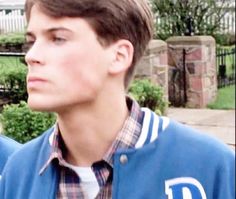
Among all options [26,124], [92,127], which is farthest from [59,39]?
[26,124]

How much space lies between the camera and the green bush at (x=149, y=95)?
141 inches

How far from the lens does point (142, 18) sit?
1.21m

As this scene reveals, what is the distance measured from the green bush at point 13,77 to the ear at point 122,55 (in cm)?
72

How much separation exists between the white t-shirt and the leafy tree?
1.81 ft

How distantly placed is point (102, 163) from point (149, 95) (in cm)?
248

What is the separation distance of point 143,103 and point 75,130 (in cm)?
260

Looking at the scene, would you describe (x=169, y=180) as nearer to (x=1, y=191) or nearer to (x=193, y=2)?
(x=1, y=191)

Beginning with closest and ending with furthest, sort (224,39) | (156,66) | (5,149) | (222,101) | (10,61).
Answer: (5,149)
(10,61)
(224,39)
(222,101)
(156,66)

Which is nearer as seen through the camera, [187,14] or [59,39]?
[59,39]

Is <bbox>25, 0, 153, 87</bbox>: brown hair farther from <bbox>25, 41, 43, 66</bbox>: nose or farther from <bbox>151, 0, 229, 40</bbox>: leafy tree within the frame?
<bbox>151, 0, 229, 40</bbox>: leafy tree

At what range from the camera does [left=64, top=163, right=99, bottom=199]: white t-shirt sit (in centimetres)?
123

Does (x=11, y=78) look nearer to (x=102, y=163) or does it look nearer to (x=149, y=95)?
(x=102, y=163)

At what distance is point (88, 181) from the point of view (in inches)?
48.8

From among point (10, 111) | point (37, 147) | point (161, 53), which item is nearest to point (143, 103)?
point (161, 53)
